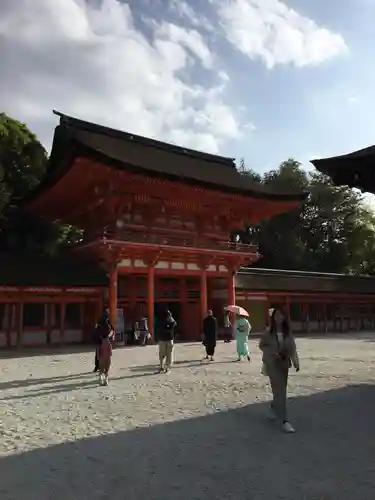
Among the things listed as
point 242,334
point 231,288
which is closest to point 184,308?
point 231,288

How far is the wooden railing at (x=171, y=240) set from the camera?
786 inches

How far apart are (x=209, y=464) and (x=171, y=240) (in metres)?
16.4

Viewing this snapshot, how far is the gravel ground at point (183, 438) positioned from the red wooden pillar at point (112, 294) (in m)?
8.15

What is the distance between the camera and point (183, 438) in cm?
610

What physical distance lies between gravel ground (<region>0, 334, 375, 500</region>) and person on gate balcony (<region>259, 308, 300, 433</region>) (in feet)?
1.06

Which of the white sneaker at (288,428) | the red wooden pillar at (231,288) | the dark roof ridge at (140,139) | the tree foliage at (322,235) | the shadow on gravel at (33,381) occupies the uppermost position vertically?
the dark roof ridge at (140,139)

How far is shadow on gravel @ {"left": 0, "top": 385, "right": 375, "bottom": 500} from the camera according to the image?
171 inches

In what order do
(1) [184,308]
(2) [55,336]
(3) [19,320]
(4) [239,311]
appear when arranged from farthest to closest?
(1) [184,308]
(2) [55,336]
(3) [19,320]
(4) [239,311]

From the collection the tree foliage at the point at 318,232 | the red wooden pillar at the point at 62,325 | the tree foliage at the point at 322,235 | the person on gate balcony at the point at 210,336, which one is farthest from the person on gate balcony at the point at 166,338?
the tree foliage at the point at 322,235

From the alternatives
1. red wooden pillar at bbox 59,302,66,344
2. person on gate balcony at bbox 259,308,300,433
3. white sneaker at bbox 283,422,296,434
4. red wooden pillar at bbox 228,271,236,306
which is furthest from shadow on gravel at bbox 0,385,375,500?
red wooden pillar at bbox 228,271,236,306

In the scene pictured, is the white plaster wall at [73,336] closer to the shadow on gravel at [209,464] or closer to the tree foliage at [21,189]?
the tree foliage at [21,189]

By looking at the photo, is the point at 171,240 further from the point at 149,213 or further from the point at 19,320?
the point at 19,320

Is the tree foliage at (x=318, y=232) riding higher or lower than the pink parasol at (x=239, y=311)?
higher

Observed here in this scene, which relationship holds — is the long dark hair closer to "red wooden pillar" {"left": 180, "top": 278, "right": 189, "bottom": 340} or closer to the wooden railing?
the wooden railing
